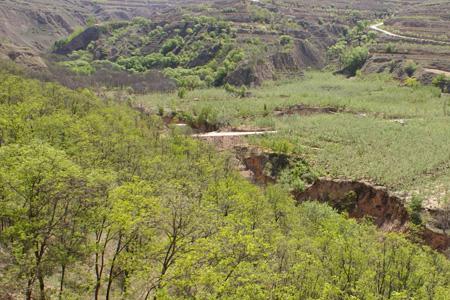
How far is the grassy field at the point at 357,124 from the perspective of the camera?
5303 centimetres

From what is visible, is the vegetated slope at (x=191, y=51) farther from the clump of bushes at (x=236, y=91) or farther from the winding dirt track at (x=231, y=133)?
the winding dirt track at (x=231, y=133)

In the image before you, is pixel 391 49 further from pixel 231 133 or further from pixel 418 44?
pixel 231 133

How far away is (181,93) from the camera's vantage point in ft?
312

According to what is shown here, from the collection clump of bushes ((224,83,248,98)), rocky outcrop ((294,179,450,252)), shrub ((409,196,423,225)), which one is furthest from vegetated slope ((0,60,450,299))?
clump of bushes ((224,83,248,98))

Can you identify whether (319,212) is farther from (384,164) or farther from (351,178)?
(384,164)

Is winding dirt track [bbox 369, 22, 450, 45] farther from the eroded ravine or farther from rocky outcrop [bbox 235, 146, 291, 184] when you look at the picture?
the eroded ravine

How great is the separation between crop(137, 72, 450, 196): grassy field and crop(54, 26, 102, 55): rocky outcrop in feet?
227

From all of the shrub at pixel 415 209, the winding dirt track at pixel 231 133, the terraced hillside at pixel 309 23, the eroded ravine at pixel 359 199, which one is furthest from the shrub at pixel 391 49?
the shrub at pixel 415 209

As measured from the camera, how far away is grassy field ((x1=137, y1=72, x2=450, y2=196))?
174 ft

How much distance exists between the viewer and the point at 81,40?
15438cm

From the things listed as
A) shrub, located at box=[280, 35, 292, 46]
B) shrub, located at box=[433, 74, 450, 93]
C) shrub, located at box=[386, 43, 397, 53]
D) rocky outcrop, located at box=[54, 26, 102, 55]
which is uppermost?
shrub, located at box=[386, 43, 397, 53]

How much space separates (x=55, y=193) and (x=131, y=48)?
132319mm

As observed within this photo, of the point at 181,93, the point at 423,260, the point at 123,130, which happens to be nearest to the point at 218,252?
the point at 423,260

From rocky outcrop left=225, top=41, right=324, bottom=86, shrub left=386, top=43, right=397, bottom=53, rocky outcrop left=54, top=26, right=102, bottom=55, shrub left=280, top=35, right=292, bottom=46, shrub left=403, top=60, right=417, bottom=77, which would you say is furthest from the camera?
rocky outcrop left=54, top=26, right=102, bottom=55
